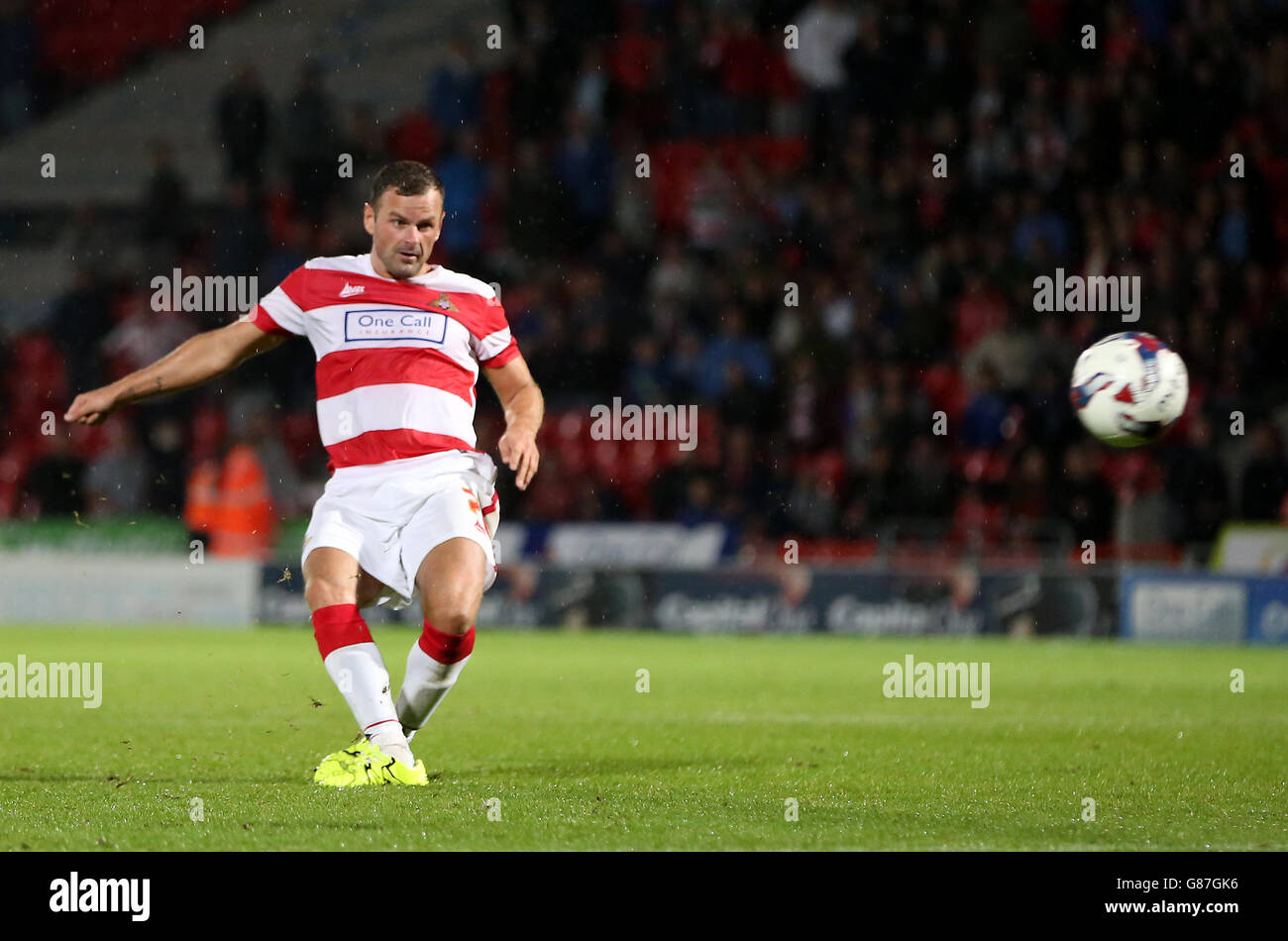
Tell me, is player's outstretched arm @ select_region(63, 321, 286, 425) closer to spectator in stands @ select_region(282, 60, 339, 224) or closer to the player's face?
the player's face

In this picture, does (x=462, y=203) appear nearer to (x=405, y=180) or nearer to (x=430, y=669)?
(x=405, y=180)

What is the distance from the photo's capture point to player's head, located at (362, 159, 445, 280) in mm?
6469

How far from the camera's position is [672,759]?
7.18m

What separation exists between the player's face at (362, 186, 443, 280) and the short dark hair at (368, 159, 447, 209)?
0.06 feet

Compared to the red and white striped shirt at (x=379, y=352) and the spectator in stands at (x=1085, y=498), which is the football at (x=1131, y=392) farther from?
the spectator in stands at (x=1085, y=498)

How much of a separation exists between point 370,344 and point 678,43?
1436 cm

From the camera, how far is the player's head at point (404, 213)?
6.47 metres

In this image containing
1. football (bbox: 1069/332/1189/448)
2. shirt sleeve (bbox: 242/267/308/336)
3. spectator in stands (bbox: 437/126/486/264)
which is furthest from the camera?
spectator in stands (bbox: 437/126/486/264)

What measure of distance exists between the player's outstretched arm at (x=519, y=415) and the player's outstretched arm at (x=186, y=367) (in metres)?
0.85

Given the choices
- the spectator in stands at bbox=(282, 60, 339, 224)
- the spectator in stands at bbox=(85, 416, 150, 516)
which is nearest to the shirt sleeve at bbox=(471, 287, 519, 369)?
the spectator in stands at bbox=(85, 416, 150, 516)

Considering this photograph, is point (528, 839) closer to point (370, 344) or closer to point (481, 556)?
point (481, 556)

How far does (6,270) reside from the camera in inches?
915

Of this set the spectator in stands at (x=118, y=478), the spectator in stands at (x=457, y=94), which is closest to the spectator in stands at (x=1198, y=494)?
the spectator in stands at (x=457, y=94)
